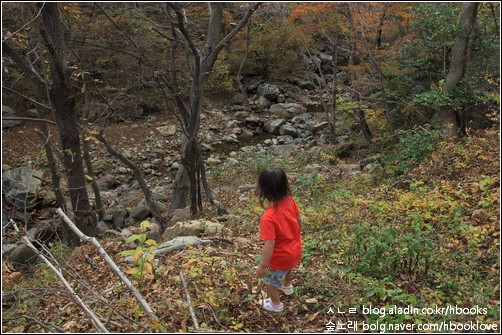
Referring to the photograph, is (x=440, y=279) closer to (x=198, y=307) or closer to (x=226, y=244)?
(x=198, y=307)

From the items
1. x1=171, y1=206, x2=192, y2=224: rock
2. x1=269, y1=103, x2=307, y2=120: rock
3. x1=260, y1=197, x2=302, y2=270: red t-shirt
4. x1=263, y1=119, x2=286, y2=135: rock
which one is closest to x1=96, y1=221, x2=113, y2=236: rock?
x1=171, y1=206, x2=192, y2=224: rock

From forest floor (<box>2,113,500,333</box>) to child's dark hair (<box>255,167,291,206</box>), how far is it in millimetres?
1012

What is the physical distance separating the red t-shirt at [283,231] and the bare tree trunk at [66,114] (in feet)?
11.6

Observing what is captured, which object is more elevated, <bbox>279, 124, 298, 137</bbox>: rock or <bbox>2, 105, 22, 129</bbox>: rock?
<bbox>2, 105, 22, 129</bbox>: rock

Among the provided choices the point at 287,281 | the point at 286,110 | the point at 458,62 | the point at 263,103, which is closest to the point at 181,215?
the point at 287,281

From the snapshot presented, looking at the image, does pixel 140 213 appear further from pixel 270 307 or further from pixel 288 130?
pixel 288 130

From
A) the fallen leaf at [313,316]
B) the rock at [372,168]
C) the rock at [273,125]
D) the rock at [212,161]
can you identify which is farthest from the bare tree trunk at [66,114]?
the rock at [273,125]

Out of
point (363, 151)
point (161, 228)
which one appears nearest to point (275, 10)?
point (363, 151)

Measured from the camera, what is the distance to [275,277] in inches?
136

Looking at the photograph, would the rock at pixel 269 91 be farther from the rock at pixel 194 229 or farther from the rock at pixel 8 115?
the rock at pixel 194 229

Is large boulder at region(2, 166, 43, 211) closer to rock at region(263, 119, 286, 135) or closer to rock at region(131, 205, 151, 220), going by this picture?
rock at region(131, 205, 151, 220)

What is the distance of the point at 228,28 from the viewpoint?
1706 cm

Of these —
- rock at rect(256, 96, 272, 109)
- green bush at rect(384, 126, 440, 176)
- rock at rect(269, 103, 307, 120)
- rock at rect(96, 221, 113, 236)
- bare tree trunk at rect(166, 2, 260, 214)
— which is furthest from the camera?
rock at rect(256, 96, 272, 109)

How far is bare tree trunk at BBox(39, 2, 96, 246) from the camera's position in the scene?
5566mm
